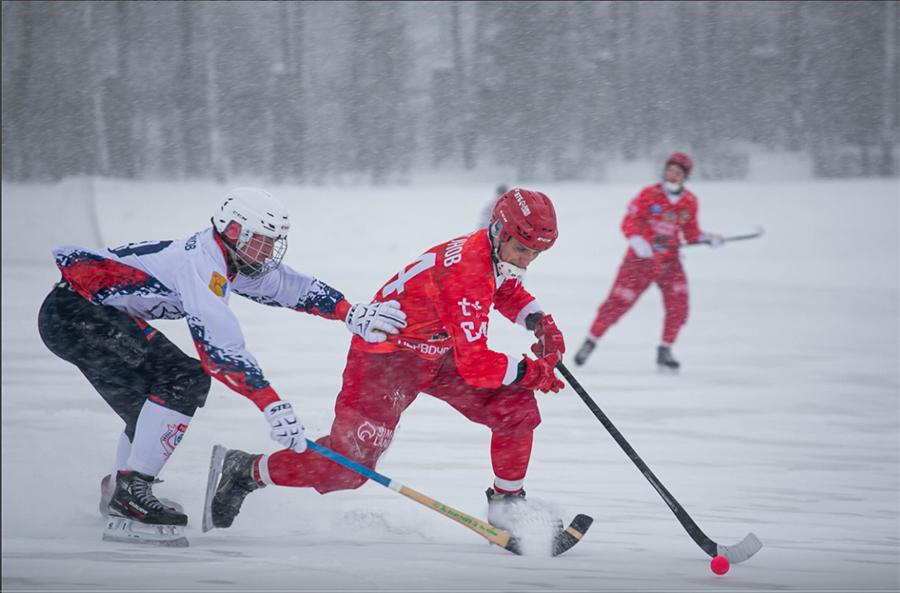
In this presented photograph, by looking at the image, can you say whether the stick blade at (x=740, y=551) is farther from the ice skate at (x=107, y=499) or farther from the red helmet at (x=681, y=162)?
the red helmet at (x=681, y=162)

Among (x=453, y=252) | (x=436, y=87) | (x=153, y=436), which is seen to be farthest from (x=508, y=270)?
(x=436, y=87)

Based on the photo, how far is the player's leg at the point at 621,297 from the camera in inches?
292

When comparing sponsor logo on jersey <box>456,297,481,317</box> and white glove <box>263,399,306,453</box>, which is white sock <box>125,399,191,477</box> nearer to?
white glove <box>263,399,306,453</box>

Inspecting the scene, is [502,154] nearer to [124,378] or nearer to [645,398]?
[645,398]

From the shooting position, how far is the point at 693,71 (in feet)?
56.6

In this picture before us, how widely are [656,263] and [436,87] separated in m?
10.9

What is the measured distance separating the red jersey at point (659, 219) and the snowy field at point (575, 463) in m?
0.98

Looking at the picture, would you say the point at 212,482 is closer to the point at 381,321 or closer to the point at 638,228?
the point at 381,321

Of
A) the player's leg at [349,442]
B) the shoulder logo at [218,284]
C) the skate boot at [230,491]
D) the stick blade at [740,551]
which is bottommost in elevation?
the stick blade at [740,551]

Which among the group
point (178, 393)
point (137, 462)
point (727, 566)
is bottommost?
point (727, 566)

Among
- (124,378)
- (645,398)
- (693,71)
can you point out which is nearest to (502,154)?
(693,71)

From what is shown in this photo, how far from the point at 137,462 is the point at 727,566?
197cm

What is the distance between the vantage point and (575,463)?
484 cm

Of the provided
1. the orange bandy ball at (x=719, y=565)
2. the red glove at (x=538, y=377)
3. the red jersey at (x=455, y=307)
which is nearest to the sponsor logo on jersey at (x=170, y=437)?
the red jersey at (x=455, y=307)
